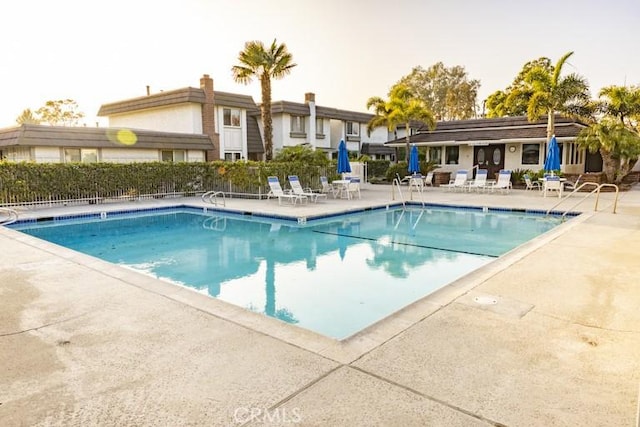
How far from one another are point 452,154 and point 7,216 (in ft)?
76.9

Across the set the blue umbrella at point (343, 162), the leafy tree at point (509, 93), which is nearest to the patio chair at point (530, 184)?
the blue umbrella at point (343, 162)

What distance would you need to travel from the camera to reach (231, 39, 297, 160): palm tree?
2000cm

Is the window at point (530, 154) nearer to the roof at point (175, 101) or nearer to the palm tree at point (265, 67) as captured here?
the palm tree at point (265, 67)

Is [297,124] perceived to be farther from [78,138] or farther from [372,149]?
[78,138]

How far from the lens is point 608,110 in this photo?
72.7 feet

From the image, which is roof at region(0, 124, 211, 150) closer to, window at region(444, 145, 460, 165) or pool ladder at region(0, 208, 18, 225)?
pool ladder at region(0, 208, 18, 225)

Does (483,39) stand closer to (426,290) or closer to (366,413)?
(426,290)

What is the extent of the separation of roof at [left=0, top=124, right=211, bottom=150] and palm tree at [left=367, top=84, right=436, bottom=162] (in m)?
11.7

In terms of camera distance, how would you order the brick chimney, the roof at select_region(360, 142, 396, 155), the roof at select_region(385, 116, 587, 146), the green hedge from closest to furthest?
the green hedge
the roof at select_region(385, 116, 587, 146)
the brick chimney
the roof at select_region(360, 142, 396, 155)

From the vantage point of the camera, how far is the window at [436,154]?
28.3 metres

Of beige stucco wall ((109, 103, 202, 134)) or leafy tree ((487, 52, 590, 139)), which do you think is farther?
beige stucco wall ((109, 103, 202, 134))

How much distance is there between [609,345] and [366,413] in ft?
7.90

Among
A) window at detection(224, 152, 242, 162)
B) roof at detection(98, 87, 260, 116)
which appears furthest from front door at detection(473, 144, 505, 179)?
window at detection(224, 152, 242, 162)

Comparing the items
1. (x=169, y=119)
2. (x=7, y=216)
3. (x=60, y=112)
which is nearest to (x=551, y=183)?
(x=7, y=216)
